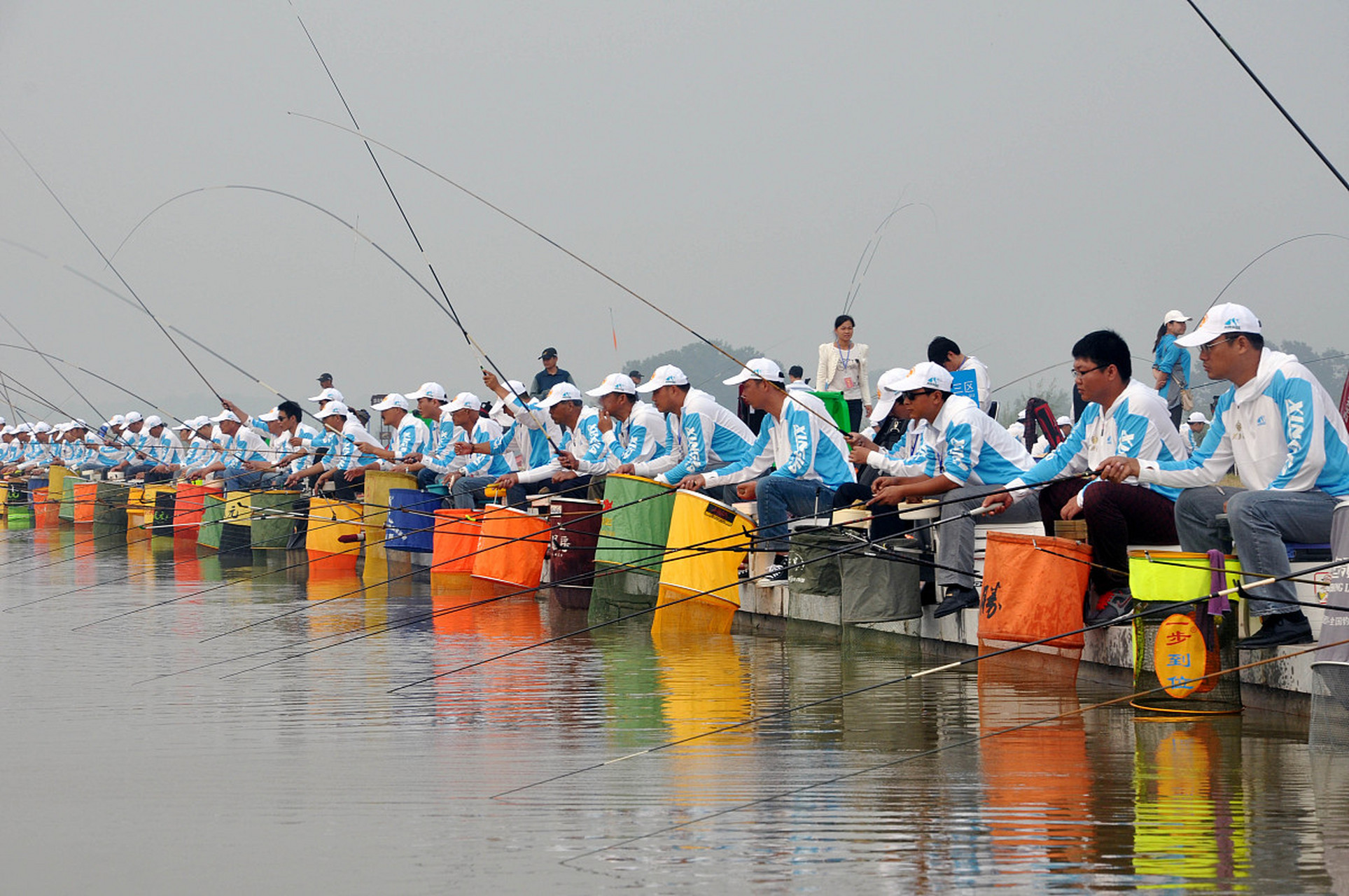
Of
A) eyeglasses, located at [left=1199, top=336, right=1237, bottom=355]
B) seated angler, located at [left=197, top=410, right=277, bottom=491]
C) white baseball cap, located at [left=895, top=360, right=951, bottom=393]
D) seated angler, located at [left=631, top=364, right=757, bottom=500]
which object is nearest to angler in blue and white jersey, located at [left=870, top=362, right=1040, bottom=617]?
white baseball cap, located at [left=895, top=360, right=951, bottom=393]

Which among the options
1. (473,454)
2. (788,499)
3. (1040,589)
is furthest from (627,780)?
(473,454)

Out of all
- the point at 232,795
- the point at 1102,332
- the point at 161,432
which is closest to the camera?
the point at 232,795

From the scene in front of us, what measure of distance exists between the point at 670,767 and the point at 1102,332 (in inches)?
151

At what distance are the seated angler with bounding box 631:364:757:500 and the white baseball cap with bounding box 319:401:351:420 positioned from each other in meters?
9.18

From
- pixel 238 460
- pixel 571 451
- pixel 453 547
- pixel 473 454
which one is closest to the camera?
pixel 453 547

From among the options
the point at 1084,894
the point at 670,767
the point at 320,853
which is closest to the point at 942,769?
the point at 670,767

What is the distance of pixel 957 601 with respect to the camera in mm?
9336

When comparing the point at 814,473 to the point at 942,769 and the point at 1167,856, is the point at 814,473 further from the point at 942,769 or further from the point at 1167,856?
the point at 1167,856

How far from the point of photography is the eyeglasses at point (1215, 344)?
7.37 metres

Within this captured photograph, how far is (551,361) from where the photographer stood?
20.1 meters

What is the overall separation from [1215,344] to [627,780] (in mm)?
3500

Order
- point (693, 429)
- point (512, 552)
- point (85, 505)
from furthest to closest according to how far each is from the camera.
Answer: point (85, 505) → point (512, 552) → point (693, 429)

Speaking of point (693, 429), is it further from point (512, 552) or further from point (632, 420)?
point (512, 552)

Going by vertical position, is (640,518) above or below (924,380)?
below
